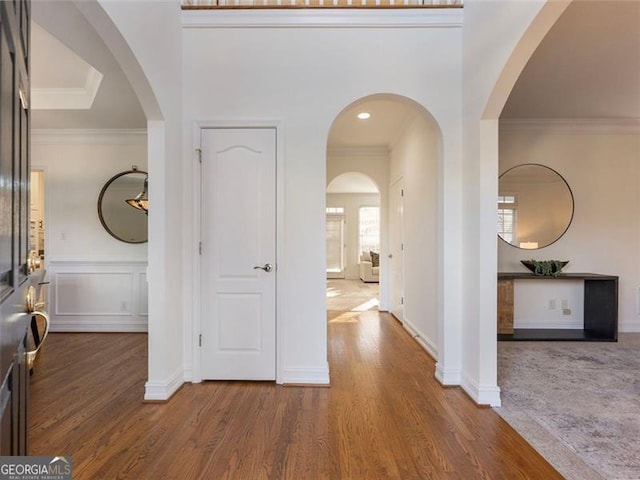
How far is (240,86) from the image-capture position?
277 centimetres

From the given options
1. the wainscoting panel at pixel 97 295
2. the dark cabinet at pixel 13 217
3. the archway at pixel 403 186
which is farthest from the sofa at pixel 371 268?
the dark cabinet at pixel 13 217

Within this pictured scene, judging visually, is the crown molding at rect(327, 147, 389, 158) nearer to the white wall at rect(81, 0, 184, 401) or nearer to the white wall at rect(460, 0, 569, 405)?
the white wall at rect(460, 0, 569, 405)

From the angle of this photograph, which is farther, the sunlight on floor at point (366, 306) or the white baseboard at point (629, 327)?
the sunlight on floor at point (366, 306)

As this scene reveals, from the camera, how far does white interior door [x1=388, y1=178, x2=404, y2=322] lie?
4.85 m

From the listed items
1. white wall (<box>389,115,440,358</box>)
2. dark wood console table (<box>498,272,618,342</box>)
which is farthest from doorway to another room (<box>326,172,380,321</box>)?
dark wood console table (<box>498,272,618,342</box>)

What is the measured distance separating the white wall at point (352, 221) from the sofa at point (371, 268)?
655 mm

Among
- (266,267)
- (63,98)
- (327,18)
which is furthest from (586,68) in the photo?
(63,98)

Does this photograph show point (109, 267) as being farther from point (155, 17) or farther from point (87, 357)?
point (155, 17)

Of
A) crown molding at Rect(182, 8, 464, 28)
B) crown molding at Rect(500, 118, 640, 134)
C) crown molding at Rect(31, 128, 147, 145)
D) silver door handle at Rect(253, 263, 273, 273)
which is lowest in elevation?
silver door handle at Rect(253, 263, 273, 273)

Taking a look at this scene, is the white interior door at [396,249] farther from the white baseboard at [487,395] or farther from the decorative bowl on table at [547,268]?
the white baseboard at [487,395]

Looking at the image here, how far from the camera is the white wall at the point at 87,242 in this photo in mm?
4297

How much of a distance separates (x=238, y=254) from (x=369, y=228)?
8322 millimetres

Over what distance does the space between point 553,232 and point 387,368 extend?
2994 millimetres

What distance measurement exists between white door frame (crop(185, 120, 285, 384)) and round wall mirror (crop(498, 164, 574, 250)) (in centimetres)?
310
